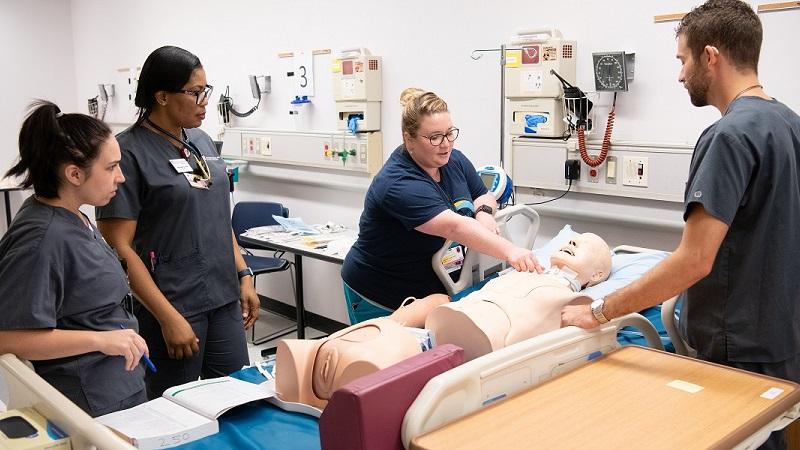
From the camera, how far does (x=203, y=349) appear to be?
2336 millimetres

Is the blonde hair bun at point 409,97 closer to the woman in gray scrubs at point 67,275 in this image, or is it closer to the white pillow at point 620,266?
the white pillow at point 620,266

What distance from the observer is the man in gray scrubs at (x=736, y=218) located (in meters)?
1.56

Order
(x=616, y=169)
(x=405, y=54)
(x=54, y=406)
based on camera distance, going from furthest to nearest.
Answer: (x=405, y=54) → (x=616, y=169) → (x=54, y=406)

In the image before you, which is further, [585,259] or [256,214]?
[256,214]

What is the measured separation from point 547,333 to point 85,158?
1.22 meters

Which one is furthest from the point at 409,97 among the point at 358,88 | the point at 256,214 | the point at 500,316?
the point at 256,214

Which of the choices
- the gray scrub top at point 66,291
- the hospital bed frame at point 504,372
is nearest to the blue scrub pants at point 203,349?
the gray scrub top at point 66,291

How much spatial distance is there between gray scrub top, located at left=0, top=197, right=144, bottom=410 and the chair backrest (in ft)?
10.2

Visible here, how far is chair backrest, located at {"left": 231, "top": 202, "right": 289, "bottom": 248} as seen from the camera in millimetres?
4973

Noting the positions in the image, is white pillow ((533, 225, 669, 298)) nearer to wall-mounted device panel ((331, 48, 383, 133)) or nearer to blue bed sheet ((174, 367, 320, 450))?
blue bed sheet ((174, 367, 320, 450))

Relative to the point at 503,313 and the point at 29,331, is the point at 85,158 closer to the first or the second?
the point at 29,331

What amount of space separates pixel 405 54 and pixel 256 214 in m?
1.62

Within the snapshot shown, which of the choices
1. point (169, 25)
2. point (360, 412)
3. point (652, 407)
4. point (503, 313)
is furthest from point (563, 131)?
point (169, 25)

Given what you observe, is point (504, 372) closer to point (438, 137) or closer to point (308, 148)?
point (438, 137)
